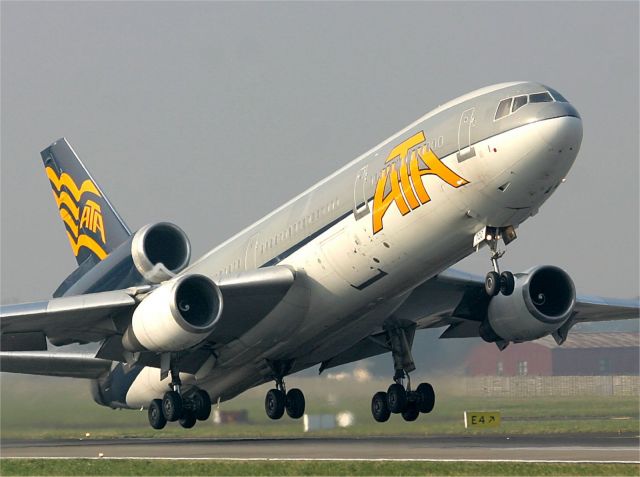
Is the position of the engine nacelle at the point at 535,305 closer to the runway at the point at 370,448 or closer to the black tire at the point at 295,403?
the runway at the point at 370,448

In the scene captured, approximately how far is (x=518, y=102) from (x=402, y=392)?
407 inches

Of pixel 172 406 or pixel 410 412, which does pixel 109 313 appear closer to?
pixel 172 406

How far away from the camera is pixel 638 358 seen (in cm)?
4638

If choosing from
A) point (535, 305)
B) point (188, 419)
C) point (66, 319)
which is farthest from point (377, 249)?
point (66, 319)

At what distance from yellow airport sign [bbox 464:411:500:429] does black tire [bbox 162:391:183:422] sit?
9.69 metres

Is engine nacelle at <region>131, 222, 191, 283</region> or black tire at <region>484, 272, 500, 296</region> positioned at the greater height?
engine nacelle at <region>131, 222, 191, 283</region>

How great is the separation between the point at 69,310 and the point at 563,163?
41.0ft

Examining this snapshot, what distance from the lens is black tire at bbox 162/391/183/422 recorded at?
2891 cm

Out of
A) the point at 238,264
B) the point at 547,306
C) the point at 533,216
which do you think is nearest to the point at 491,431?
the point at 547,306

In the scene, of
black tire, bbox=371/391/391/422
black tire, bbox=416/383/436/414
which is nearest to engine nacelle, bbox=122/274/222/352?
black tire, bbox=371/391/391/422

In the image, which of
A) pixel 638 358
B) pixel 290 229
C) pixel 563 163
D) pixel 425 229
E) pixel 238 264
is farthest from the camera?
pixel 638 358

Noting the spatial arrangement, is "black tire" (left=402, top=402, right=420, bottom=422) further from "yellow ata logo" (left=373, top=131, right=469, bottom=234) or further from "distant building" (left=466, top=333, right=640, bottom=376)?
"yellow ata logo" (left=373, top=131, right=469, bottom=234)

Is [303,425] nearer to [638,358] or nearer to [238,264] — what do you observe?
[238,264]

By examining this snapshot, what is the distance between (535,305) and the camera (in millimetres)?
30484
